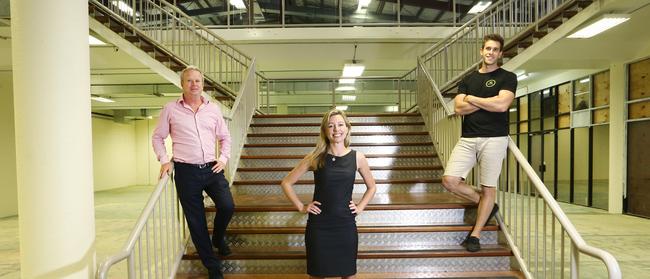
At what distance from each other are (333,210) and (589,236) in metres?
4.90

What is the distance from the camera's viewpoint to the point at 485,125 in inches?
121

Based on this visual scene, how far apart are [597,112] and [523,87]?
2821 millimetres

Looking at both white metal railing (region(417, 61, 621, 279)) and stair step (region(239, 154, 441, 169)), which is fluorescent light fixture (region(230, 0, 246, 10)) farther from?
stair step (region(239, 154, 441, 169))

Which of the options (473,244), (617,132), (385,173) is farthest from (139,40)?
(617,132)

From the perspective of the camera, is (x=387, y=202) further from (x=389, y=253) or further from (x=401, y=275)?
(x=401, y=275)

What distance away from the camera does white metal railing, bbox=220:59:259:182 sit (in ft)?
14.5

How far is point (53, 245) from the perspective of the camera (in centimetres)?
211

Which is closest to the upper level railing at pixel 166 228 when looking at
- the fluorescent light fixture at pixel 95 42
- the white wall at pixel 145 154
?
the fluorescent light fixture at pixel 95 42

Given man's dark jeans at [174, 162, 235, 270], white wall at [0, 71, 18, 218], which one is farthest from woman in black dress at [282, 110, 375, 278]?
white wall at [0, 71, 18, 218]

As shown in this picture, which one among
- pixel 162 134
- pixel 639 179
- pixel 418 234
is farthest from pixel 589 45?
pixel 162 134

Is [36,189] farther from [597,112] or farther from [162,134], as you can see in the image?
[597,112]

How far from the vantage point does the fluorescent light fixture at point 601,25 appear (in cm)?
477

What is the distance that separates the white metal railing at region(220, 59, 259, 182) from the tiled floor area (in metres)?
1.65

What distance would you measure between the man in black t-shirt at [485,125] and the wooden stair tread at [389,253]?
0.11m
